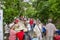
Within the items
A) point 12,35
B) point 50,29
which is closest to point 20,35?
point 12,35

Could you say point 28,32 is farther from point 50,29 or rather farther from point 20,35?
point 50,29

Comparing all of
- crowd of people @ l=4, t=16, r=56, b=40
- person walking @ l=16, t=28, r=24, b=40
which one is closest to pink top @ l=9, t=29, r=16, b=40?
crowd of people @ l=4, t=16, r=56, b=40

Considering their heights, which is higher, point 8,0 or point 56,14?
point 8,0

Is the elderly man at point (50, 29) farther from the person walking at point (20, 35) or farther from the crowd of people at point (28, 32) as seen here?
the person walking at point (20, 35)

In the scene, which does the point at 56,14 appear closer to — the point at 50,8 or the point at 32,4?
the point at 50,8

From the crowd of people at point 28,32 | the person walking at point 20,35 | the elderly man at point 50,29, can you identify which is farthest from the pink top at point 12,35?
the elderly man at point 50,29

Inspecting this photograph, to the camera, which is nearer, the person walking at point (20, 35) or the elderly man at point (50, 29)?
the person walking at point (20, 35)

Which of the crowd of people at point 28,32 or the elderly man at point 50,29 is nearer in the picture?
the crowd of people at point 28,32

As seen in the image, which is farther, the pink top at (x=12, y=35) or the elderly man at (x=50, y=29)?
the elderly man at (x=50, y=29)

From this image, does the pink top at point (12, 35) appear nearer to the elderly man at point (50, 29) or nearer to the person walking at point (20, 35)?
the person walking at point (20, 35)

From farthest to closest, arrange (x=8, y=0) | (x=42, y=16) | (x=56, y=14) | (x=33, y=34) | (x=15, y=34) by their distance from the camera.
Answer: (x=42, y=16)
(x=56, y=14)
(x=8, y=0)
(x=33, y=34)
(x=15, y=34)

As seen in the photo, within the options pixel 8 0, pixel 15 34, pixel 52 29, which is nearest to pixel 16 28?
pixel 15 34

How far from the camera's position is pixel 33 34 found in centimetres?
1056

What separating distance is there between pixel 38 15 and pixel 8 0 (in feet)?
16.6
